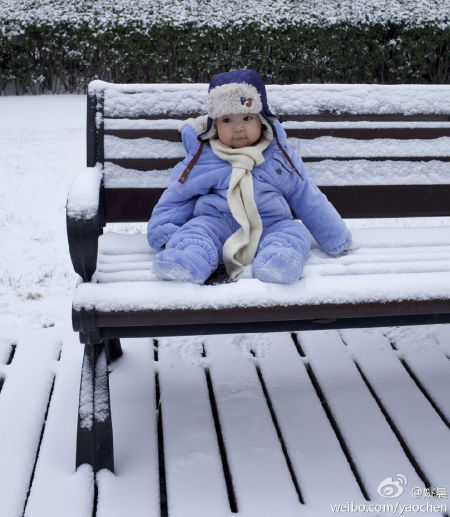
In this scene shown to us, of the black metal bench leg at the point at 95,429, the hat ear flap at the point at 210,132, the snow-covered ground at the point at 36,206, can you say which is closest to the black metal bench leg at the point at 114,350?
the snow-covered ground at the point at 36,206

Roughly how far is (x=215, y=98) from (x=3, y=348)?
49.7 inches

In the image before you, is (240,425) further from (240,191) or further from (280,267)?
(240,191)

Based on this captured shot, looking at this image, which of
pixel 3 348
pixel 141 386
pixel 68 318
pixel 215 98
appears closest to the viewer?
pixel 215 98

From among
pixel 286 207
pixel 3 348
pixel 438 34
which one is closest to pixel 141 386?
pixel 3 348

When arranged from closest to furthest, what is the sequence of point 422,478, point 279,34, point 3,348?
point 422,478 → point 3,348 → point 279,34

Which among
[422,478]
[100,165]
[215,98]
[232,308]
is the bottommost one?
[422,478]

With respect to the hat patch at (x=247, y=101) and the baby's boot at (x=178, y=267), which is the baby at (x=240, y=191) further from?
the baby's boot at (x=178, y=267)

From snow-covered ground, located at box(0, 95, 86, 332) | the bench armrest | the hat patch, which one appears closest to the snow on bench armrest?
the bench armrest

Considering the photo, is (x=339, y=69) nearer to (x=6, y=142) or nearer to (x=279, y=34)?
(x=279, y=34)

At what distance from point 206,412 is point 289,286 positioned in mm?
642

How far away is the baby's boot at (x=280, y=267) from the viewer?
1747 millimetres

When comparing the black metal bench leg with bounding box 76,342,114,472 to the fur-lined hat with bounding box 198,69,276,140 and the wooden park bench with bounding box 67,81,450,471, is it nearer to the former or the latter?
the wooden park bench with bounding box 67,81,450,471

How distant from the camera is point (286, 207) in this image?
222cm

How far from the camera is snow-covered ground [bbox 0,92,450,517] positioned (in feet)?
5.93
